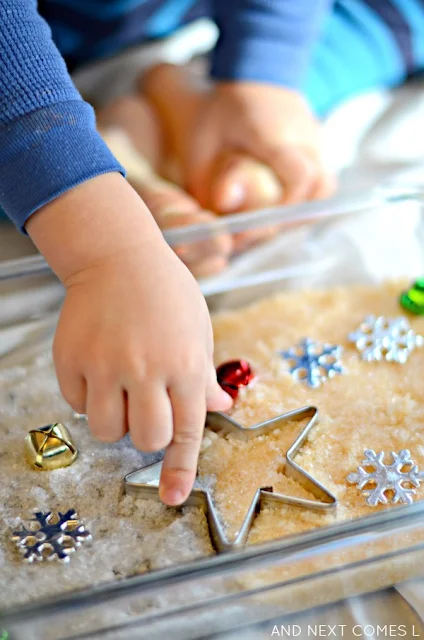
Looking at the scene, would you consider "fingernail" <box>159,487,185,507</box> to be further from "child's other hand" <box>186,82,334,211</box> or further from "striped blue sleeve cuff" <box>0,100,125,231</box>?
"child's other hand" <box>186,82,334,211</box>

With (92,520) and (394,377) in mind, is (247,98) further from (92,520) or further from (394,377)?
(92,520)

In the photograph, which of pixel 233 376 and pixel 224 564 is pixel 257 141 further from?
pixel 224 564

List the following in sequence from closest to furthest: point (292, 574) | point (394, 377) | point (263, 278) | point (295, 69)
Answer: point (292, 574) < point (394, 377) < point (263, 278) < point (295, 69)

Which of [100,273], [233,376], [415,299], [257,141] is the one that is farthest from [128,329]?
[257,141]

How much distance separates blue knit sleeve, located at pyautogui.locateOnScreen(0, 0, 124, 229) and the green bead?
235 mm

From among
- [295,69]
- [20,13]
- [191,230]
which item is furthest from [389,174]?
[20,13]

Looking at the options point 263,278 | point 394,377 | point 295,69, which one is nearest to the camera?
point 394,377

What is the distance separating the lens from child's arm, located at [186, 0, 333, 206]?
2.07 ft

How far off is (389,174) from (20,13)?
433mm

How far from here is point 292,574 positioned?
1.07ft

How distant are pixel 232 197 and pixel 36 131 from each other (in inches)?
10.8

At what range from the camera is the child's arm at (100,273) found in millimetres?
319

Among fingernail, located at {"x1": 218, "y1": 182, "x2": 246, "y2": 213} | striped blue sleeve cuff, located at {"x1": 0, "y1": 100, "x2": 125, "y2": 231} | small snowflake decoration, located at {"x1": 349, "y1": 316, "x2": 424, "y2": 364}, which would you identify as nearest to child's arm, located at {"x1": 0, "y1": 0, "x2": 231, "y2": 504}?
striped blue sleeve cuff, located at {"x1": 0, "y1": 100, "x2": 125, "y2": 231}

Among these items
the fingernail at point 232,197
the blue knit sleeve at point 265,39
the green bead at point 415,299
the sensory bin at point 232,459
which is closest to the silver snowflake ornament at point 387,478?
the sensory bin at point 232,459
